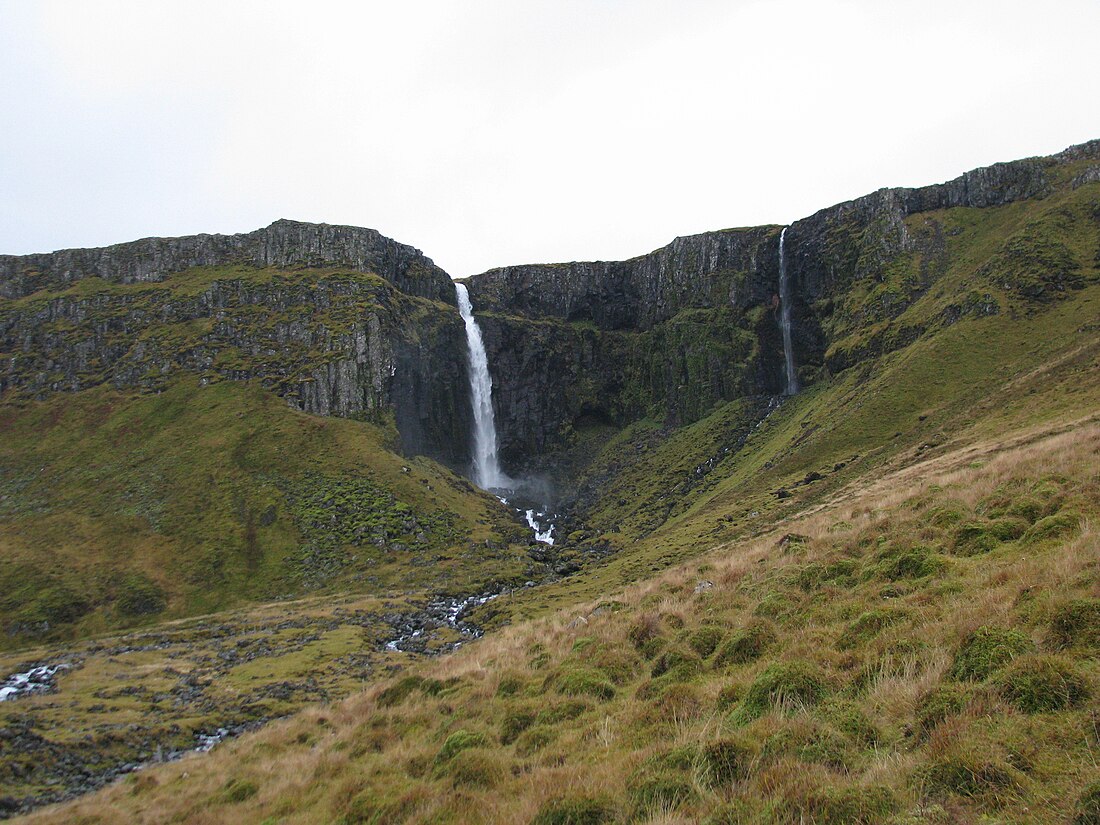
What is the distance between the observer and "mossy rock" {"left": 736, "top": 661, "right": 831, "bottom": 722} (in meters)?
9.15

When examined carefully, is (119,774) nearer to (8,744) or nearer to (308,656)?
(8,744)

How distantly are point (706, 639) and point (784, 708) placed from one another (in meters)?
4.81

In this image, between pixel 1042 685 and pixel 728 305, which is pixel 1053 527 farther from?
pixel 728 305

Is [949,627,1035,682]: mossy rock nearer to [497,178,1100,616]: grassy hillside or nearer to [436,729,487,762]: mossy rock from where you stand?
[436,729,487,762]: mossy rock

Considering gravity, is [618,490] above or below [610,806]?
below

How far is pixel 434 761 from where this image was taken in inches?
466

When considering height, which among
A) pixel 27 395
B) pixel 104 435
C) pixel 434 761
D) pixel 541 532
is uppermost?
pixel 27 395

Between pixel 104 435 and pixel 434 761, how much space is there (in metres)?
114

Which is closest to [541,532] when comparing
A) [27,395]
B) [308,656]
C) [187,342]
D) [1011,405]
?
[308,656]

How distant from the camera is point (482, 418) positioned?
5172 inches

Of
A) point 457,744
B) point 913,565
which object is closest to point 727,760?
point 457,744

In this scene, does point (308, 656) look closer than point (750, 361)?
Yes

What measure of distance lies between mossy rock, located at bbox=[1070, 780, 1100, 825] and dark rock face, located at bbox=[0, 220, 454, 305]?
138337 millimetres

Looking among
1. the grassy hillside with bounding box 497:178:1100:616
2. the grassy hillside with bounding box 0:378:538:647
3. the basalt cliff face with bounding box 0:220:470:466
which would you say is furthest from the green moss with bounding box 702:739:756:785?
the basalt cliff face with bounding box 0:220:470:466
